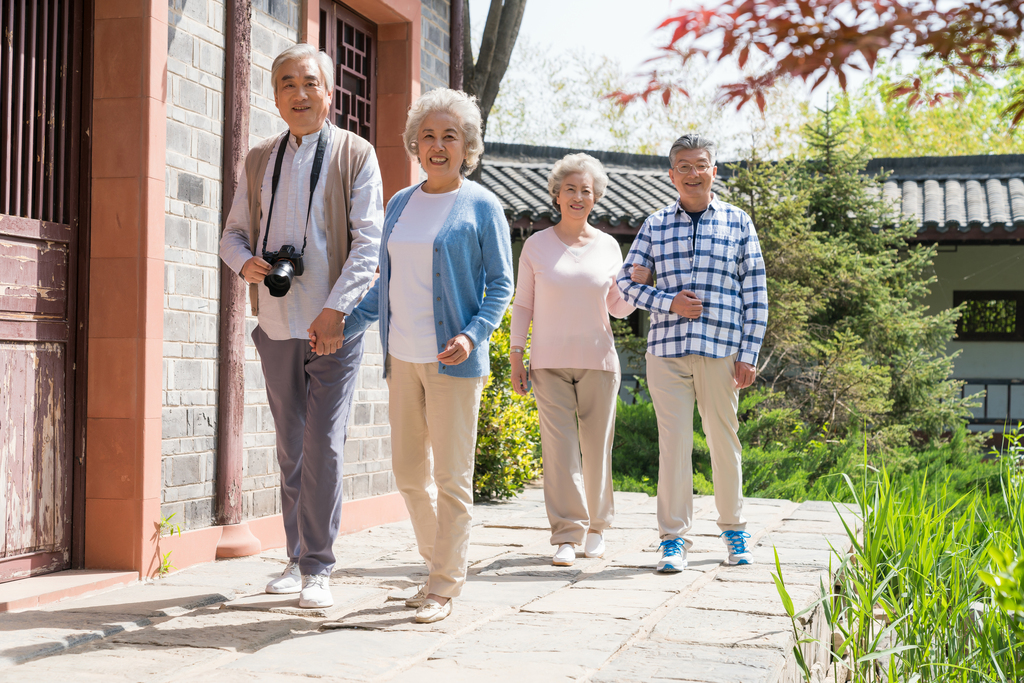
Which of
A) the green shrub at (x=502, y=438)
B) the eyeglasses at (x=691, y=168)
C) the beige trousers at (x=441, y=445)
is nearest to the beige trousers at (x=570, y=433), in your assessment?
the eyeglasses at (x=691, y=168)

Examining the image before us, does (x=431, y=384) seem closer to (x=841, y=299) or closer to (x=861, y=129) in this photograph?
(x=841, y=299)

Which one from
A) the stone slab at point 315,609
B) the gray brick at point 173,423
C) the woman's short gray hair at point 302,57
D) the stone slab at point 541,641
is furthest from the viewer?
the gray brick at point 173,423

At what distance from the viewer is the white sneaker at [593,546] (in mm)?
4613

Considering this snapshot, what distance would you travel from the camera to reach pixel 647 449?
27.1 ft

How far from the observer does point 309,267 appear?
3.61 m

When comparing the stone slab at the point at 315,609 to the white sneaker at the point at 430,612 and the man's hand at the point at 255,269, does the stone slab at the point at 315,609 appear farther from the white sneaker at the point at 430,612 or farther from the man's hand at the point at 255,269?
the man's hand at the point at 255,269

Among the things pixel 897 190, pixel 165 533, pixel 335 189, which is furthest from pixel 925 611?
pixel 897 190

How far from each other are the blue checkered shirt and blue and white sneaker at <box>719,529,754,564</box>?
797mm

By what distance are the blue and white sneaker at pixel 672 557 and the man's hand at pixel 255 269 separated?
2.09m

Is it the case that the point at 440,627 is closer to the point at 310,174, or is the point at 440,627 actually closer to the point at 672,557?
the point at 672,557

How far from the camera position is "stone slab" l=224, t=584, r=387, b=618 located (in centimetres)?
349

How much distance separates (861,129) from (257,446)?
34.0 m

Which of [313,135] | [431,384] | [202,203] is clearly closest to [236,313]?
[202,203]

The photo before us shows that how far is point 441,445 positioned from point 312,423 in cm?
52
